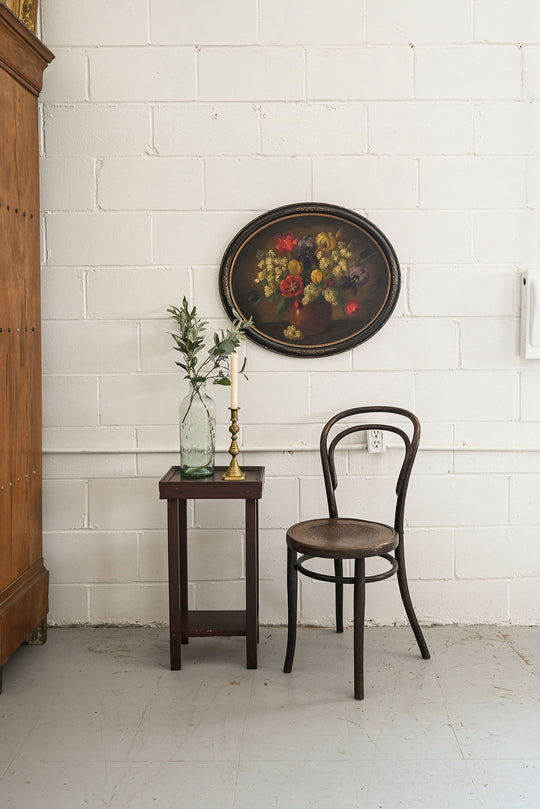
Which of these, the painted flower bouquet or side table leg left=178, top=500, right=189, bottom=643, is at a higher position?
the painted flower bouquet

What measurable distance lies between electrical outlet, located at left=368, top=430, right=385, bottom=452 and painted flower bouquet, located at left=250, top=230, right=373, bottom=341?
0.45m

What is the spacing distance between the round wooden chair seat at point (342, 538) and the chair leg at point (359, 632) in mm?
56

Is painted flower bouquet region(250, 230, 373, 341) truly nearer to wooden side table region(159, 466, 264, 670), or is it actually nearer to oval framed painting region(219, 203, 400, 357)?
oval framed painting region(219, 203, 400, 357)

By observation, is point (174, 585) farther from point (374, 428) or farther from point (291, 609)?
point (374, 428)

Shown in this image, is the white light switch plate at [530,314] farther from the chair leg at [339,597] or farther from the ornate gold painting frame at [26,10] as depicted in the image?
the ornate gold painting frame at [26,10]

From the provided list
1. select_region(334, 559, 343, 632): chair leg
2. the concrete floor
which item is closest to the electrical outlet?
select_region(334, 559, 343, 632): chair leg

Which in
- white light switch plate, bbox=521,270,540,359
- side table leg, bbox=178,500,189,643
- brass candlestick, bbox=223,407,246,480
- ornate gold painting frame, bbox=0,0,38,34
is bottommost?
side table leg, bbox=178,500,189,643

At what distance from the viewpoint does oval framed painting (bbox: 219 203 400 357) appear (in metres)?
3.08

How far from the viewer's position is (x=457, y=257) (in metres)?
3.11

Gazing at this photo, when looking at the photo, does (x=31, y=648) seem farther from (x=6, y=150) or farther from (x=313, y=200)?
(x=313, y=200)

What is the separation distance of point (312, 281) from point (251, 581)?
3.84 feet

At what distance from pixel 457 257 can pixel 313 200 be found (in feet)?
1.98

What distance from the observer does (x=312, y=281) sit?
3102 mm

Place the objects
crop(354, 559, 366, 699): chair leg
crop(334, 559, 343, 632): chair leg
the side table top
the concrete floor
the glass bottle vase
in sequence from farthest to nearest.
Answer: crop(334, 559, 343, 632): chair leg, the glass bottle vase, the side table top, crop(354, 559, 366, 699): chair leg, the concrete floor
